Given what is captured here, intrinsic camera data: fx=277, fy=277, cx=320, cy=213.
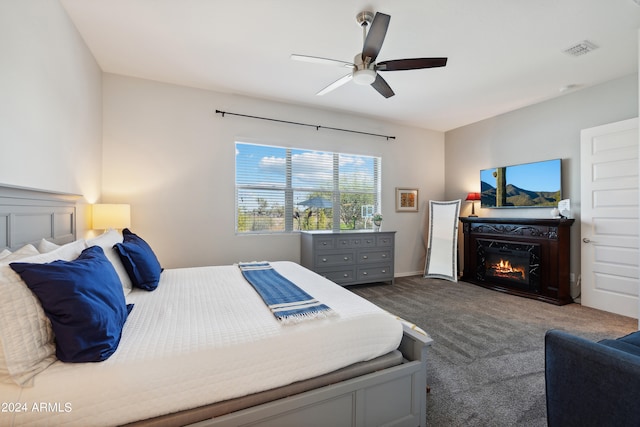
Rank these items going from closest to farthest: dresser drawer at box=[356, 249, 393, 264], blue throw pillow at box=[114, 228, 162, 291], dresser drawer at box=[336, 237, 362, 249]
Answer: blue throw pillow at box=[114, 228, 162, 291] < dresser drawer at box=[336, 237, 362, 249] < dresser drawer at box=[356, 249, 393, 264]

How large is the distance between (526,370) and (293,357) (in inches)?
77.8

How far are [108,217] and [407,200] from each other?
4.55 m

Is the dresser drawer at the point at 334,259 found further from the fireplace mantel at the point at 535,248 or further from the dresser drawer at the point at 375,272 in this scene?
the fireplace mantel at the point at 535,248

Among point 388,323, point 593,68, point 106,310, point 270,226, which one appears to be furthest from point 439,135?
point 106,310

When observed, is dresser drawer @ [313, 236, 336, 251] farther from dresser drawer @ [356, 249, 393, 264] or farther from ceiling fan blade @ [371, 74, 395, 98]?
ceiling fan blade @ [371, 74, 395, 98]

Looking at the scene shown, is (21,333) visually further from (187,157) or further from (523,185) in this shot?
(523,185)

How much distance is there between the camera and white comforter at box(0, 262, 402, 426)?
3.21 feet

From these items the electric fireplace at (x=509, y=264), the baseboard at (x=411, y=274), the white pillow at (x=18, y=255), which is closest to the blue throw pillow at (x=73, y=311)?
the white pillow at (x=18, y=255)

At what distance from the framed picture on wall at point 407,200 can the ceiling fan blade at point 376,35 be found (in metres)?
3.23

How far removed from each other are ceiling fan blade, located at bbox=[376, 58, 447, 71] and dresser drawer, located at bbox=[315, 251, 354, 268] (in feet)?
8.34

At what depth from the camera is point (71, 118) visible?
2398 millimetres

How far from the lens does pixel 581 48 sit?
2.75m

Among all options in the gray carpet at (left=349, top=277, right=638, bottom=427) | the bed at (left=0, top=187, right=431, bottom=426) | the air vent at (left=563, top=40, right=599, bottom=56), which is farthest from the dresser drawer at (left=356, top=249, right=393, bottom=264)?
the air vent at (left=563, top=40, right=599, bottom=56)

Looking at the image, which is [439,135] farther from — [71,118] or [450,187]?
[71,118]
